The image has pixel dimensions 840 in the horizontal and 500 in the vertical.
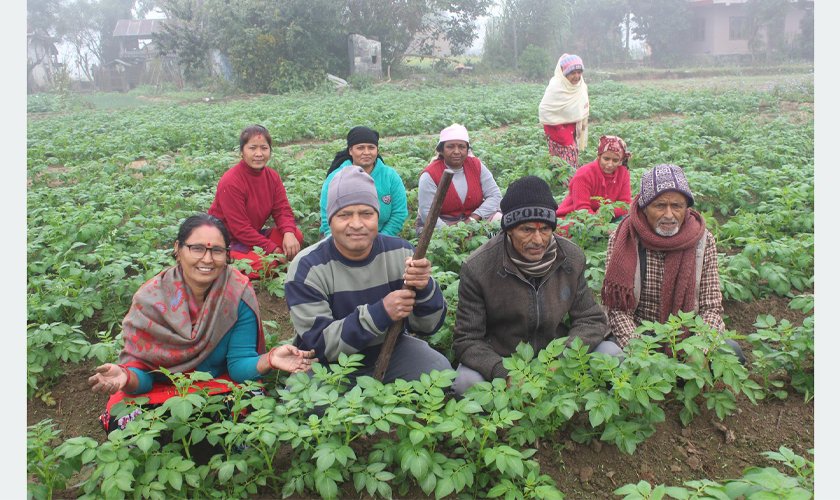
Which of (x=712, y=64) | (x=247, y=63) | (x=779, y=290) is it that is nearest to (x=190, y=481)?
(x=779, y=290)

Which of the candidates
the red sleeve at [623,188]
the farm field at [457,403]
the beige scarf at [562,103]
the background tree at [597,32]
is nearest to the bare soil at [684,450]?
the farm field at [457,403]

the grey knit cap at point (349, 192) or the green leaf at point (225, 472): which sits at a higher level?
the grey knit cap at point (349, 192)

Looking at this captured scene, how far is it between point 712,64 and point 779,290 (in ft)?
106

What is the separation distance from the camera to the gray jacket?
10.3ft

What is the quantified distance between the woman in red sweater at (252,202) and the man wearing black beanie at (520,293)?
7.25 ft

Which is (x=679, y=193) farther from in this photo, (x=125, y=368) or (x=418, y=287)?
(x=125, y=368)

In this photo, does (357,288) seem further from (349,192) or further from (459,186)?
(459,186)

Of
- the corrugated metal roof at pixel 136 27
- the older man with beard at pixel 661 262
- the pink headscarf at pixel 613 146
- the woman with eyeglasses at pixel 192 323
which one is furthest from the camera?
the corrugated metal roof at pixel 136 27

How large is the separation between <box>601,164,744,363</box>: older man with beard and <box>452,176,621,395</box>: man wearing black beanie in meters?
0.22

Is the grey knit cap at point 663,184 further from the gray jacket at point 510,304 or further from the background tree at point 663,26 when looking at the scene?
the background tree at point 663,26

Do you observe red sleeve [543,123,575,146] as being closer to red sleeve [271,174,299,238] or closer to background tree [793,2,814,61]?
red sleeve [271,174,299,238]

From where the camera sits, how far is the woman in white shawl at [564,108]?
811 centimetres

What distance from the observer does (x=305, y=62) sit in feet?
86.0

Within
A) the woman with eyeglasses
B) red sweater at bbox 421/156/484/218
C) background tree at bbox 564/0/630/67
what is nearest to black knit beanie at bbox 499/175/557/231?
the woman with eyeglasses
